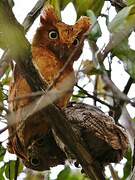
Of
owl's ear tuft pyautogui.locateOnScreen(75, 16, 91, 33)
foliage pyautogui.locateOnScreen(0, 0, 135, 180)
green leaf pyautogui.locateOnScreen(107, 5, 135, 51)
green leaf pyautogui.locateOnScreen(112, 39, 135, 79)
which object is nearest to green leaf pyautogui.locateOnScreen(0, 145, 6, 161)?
foliage pyautogui.locateOnScreen(0, 0, 135, 180)

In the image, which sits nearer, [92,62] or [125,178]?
[92,62]

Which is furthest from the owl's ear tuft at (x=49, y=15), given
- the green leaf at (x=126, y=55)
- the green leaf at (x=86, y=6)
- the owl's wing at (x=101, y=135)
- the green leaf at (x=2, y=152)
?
the green leaf at (x=2, y=152)

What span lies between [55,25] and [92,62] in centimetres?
80

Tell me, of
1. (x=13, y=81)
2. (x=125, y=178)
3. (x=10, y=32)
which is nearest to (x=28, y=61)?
(x=10, y=32)

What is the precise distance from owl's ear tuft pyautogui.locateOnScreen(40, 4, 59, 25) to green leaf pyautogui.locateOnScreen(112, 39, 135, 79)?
54cm

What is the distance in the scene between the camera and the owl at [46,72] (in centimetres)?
287

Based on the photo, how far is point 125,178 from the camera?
330 centimetres

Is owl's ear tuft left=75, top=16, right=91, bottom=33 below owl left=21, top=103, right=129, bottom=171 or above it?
above

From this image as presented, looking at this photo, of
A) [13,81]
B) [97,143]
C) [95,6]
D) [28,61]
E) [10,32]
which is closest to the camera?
[10,32]

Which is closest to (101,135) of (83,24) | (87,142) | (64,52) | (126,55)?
(87,142)

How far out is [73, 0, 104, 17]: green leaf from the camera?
3.10 metres

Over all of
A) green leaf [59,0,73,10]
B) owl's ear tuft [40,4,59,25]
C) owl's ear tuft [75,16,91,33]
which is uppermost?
green leaf [59,0,73,10]

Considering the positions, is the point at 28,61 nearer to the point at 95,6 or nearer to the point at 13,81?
the point at 13,81

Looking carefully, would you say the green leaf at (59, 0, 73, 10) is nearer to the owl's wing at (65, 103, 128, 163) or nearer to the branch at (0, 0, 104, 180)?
the owl's wing at (65, 103, 128, 163)
